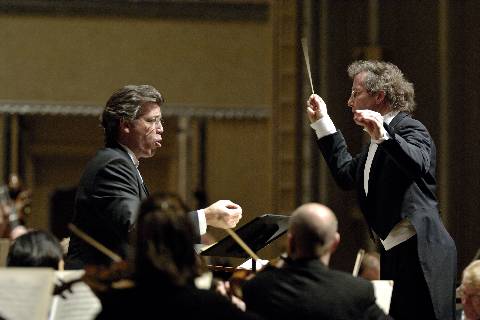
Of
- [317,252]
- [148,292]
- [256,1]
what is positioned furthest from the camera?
[256,1]

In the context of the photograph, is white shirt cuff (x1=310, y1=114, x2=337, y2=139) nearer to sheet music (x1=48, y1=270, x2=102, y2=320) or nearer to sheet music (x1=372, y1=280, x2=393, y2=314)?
sheet music (x1=372, y1=280, x2=393, y2=314)

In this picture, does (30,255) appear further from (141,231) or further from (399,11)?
(399,11)

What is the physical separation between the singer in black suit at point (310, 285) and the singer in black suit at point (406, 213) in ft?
3.10

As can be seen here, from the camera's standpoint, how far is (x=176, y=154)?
38.8 ft

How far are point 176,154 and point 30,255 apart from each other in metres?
7.93

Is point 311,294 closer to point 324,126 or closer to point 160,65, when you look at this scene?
point 324,126

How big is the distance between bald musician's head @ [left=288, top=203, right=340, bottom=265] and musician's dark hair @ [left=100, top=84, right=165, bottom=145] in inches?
52.6

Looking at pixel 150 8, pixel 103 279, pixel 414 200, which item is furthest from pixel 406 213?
pixel 150 8

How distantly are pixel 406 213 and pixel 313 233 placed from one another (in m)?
1.14

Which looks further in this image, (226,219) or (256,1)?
(256,1)

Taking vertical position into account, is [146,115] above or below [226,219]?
above

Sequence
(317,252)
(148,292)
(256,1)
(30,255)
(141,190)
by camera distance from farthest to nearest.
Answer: (256,1), (141,190), (30,255), (317,252), (148,292)

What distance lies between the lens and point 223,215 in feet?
13.0

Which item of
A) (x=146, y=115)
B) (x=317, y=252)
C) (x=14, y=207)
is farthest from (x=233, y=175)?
(x=317, y=252)
